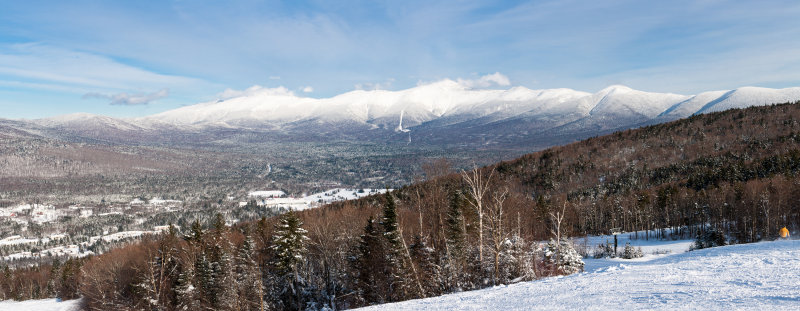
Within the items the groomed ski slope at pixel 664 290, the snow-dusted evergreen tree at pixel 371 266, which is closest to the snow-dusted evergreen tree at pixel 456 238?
the snow-dusted evergreen tree at pixel 371 266

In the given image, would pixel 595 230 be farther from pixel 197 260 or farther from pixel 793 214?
pixel 197 260

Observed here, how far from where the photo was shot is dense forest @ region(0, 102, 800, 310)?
1193 inches

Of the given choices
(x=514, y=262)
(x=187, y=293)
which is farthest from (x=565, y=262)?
(x=187, y=293)

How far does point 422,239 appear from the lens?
32.8 metres

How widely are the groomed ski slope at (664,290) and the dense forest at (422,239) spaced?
8.32 m

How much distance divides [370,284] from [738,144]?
132006 millimetres

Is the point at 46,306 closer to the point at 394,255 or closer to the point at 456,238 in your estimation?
the point at 394,255

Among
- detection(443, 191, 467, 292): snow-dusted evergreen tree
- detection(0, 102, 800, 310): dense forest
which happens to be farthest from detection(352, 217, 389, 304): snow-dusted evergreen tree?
detection(443, 191, 467, 292): snow-dusted evergreen tree

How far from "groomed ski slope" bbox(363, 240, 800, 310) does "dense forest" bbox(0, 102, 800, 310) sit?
27.3 ft

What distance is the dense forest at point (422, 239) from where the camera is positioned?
30312mm

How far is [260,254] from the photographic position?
4506 cm

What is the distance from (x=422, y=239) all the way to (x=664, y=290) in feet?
70.3

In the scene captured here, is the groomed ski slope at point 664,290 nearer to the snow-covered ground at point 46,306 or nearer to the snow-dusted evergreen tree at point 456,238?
the snow-dusted evergreen tree at point 456,238

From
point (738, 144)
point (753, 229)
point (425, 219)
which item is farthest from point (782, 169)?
point (425, 219)
